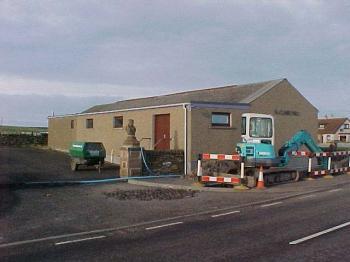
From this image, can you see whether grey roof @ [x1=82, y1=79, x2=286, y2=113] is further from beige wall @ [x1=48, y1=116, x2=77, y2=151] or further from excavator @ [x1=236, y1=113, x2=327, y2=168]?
beige wall @ [x1=48, y1=116, x2=77, y2=151]

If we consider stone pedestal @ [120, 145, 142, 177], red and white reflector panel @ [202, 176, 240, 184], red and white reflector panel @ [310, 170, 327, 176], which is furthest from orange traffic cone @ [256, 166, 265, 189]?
stone pedestal @ [120, 145, 142, 177]

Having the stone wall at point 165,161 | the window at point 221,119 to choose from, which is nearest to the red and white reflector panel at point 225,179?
the stone wall at point 165,161

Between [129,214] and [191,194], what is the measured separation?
432cm

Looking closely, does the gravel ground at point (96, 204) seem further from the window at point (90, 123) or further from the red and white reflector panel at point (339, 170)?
the window at point (90, 123)

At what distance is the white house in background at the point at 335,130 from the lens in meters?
99.2

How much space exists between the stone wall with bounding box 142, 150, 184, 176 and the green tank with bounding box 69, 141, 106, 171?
11.0 ft

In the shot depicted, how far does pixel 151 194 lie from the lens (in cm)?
1608

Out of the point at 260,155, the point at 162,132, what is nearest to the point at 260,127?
the point at 260,155

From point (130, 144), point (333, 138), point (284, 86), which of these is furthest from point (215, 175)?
point (333, 138)

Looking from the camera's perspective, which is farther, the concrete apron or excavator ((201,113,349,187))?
excavator ((201,113,349,187))

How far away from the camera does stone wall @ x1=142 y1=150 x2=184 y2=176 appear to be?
22.7 meters

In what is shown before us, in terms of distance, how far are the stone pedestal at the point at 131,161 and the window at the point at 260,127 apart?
4.98 m

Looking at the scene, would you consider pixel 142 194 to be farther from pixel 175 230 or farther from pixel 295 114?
pixel 295 114

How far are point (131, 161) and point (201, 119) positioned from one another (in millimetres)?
5223
